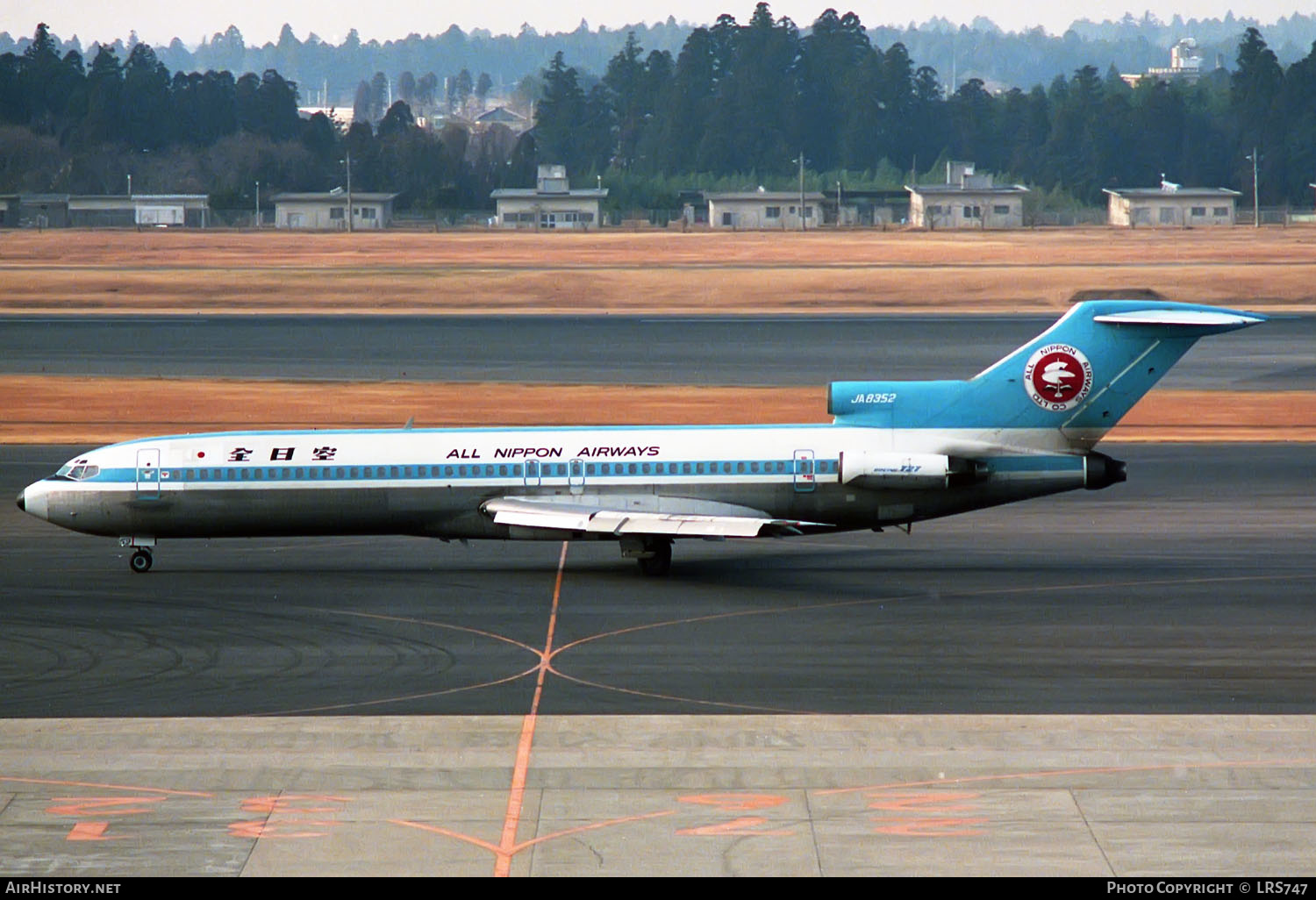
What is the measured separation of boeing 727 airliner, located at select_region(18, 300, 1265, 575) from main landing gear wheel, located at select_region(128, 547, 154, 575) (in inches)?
1.5

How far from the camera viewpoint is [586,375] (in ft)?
226

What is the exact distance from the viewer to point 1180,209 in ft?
558

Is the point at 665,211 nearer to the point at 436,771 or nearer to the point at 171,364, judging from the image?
the point at 171,364

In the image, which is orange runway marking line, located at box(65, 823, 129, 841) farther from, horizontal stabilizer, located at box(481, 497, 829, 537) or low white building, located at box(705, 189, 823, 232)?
low white building, located at box(705, 189, 823, 232)

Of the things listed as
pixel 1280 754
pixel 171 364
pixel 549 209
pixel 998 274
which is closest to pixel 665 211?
pixel 549 209

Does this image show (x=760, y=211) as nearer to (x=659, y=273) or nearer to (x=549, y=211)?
Answer: (x=549, y=211)

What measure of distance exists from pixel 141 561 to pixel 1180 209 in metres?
151

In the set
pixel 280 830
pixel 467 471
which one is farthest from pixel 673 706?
pixel 467 471

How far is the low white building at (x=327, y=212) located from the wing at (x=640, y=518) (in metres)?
151

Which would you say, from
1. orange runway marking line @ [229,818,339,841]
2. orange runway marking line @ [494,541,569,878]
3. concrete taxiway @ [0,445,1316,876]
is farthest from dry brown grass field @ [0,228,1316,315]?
orange runway marking line @ [229,818,339,841]

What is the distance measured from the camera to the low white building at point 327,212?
181125 millimetres

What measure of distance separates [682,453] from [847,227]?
144753 mm

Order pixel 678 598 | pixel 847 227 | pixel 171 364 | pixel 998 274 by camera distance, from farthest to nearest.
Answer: pixel 847 227, pixel 998 274, pixel 171 364, pixel 678 598

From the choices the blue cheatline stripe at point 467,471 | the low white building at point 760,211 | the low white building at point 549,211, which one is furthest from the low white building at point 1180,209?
the blue cheatline stripe at point 467,471
